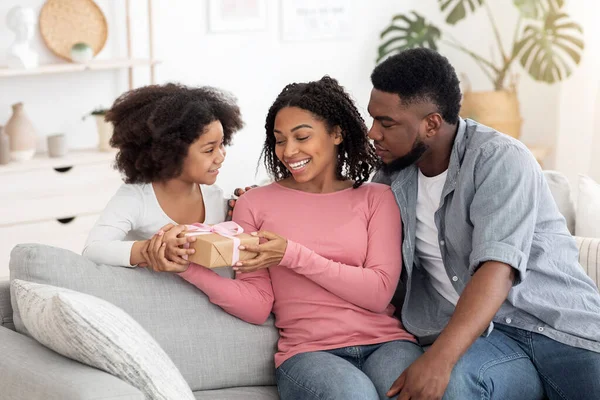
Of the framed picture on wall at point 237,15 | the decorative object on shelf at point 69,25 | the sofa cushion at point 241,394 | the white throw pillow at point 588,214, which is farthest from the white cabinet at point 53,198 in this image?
the white throw pillow at point 588,214

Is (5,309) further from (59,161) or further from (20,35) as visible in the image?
(20,35)

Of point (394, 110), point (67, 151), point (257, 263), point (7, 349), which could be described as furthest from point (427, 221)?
point (67, 151)

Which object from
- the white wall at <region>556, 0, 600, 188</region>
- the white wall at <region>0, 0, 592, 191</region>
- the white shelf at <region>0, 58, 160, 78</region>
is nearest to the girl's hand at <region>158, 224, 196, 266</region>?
the white shelf at <region>0, 58, 160, 78</region>

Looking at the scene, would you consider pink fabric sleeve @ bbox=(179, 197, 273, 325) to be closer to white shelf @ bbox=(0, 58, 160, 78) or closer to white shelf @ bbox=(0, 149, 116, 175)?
white shelf @ bbox=(0, 149, 116, 175)

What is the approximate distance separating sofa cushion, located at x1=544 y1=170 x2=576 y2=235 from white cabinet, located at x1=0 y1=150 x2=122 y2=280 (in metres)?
2.18

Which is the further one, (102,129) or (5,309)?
(102,129)

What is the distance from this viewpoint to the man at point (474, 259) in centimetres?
202

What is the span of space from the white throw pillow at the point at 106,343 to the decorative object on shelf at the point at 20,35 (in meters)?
2.54

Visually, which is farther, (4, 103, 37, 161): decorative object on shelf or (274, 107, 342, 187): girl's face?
(4, 103, 37, 161): decorative object on shelf

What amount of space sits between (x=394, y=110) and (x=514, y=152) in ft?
1.00

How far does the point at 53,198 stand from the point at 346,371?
247 centimetres

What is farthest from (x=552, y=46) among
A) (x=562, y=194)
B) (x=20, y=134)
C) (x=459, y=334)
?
(x=459, y=334)

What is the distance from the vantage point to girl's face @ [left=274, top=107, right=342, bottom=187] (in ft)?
7.36

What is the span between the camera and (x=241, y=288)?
2199 millimetres
